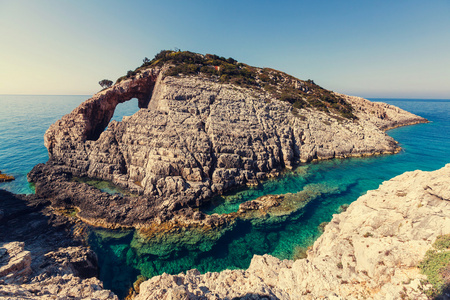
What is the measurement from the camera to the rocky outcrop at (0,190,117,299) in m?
10.3

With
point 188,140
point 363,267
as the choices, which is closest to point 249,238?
point 363,267

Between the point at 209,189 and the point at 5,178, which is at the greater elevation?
the point at 209,189

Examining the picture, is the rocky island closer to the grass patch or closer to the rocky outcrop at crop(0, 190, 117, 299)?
the rocky outcrop at crop(0, 190, 117, 299)

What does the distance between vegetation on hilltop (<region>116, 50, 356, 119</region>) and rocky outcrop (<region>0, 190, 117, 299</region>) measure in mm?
36678

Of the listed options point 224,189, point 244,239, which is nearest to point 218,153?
point 224,189

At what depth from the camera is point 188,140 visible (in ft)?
109

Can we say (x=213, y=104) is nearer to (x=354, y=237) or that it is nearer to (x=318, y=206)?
(x=318, y=206)

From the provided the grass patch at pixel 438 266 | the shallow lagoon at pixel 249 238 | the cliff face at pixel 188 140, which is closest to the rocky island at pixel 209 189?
the cliff face at pixel 188 140

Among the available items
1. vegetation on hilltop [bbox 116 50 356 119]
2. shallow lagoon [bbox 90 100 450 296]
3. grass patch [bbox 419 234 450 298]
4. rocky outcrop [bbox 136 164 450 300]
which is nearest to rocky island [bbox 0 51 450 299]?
rocky outcrop [bbox 136 164 450 300]

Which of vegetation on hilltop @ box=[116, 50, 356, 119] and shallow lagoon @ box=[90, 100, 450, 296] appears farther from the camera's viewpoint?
vegetation on hilltop @ box=[116, 50, 356, 119]

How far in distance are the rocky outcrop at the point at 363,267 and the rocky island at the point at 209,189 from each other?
→ 0.08 metres

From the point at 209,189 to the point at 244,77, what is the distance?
139 feet

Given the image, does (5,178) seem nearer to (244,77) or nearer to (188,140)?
(188,140)

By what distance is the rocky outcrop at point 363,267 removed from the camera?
9648mm
